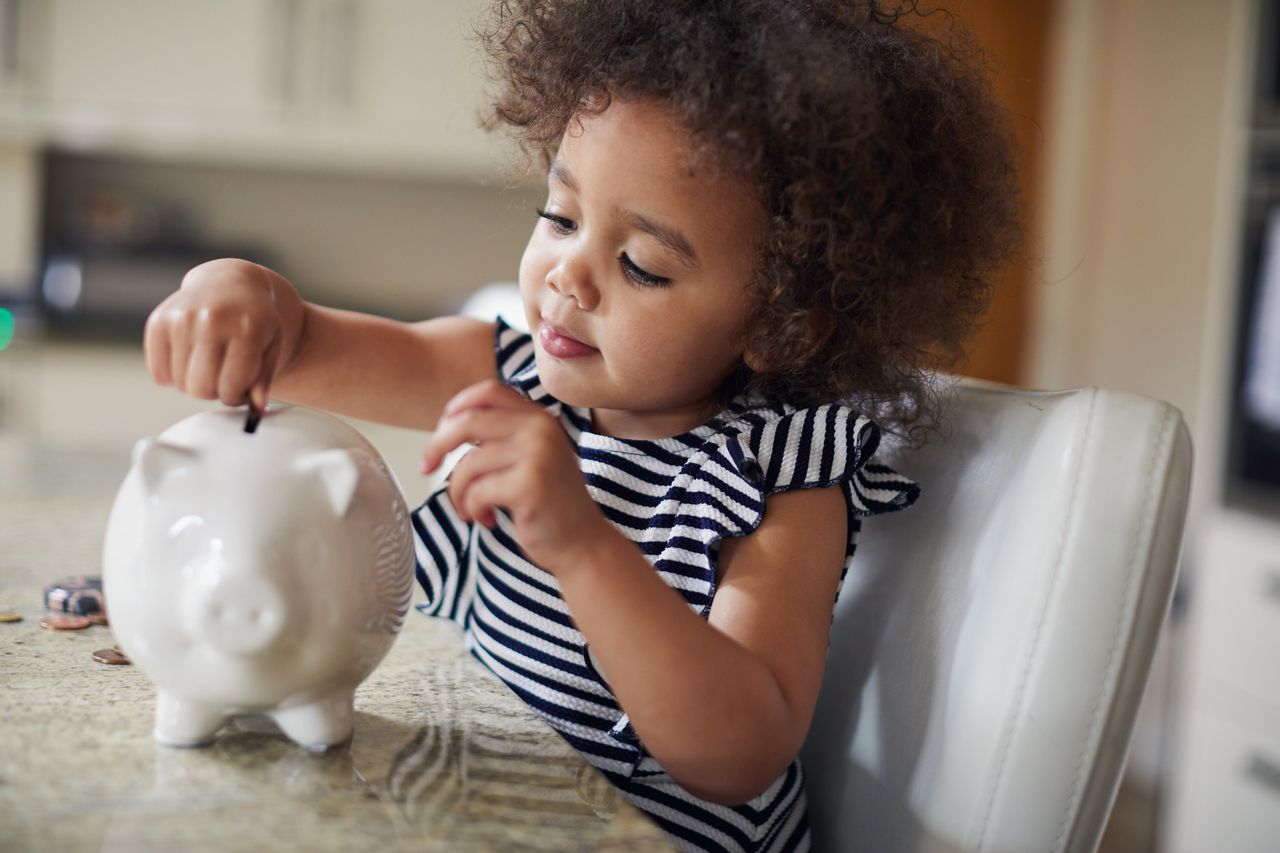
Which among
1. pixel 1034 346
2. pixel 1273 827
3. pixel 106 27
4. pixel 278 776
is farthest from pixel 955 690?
pixel 1034 346

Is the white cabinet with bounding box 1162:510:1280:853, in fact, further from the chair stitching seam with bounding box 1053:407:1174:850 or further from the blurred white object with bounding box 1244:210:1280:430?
the chair stitching seam with bounding box 1053:407:1174:850

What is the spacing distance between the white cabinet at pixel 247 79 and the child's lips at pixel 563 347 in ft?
7.17

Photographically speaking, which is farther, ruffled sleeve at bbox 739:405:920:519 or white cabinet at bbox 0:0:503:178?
white cabinet at bbox 0:0:503:178

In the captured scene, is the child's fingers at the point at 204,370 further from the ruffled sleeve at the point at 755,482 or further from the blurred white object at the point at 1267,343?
the blurred white object at the point at 1267,343

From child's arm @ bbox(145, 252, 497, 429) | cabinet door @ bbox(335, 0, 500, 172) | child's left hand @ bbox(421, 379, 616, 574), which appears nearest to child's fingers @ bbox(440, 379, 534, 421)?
child's left hand @ bbox(421, 379, 616, 574)

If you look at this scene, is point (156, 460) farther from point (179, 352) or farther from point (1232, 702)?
point (1232, 702)

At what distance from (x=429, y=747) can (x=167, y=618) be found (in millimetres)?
140

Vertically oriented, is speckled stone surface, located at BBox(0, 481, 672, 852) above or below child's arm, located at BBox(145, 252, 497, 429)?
below

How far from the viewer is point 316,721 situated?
55 centimetres

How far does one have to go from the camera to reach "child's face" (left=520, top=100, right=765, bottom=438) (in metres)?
0.76

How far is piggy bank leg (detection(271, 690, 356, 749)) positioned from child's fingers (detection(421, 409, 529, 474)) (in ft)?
0.40

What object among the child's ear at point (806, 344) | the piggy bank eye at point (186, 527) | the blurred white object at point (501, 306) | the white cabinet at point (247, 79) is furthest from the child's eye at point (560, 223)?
the white cabinet at point (247, 79)

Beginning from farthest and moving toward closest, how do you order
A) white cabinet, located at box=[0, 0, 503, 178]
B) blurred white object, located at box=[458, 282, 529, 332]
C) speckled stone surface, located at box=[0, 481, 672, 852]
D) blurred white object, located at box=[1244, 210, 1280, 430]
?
white cabinet, located at box=[0, 0, 503, 178] < blurred white object, located at box=[1244, 210, 1280, 430] < blurred white object, located at box=[458, 282, 529, 332] < speckled stone surface, located at box=[0, 481, 672, 852]

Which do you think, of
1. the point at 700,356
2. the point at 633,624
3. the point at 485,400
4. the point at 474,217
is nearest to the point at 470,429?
the point at 485,400
